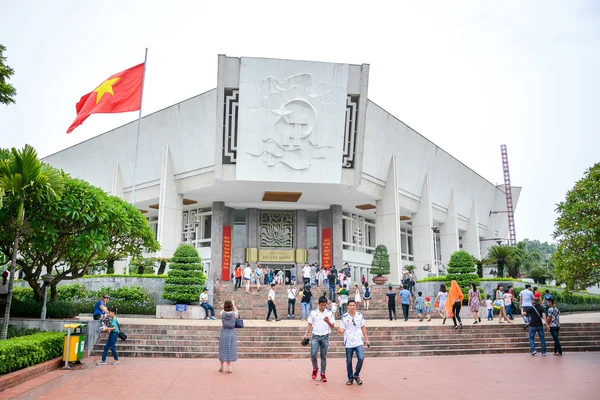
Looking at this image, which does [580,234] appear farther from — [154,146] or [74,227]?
[154,146]

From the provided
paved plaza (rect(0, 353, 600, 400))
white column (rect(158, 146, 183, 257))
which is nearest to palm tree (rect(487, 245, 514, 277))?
paved plaza (rect(0, 353, 600, 400))

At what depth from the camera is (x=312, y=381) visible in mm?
8258

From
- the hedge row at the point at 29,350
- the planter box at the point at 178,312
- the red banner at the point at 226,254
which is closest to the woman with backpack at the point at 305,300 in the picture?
the planter box at the point at 178,312

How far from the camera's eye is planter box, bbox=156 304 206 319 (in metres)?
17.9

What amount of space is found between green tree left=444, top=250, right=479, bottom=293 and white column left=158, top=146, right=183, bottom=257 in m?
15.7

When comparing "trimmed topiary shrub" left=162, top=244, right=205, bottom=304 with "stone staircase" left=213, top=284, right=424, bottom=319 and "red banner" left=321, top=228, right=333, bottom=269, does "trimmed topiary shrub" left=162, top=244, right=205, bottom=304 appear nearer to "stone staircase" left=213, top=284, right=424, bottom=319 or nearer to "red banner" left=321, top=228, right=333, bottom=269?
"stone staircase" left=213, top=284, right=424, bottom=319

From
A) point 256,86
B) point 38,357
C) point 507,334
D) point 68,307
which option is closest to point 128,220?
point 68,307

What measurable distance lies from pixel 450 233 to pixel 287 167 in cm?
1672

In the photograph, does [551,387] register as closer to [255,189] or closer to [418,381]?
[418,381]

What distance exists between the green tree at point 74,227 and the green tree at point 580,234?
11.1 meters

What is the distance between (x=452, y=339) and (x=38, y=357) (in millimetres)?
10151

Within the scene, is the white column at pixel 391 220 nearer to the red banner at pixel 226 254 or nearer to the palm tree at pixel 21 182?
the red banner at pixel 226 254

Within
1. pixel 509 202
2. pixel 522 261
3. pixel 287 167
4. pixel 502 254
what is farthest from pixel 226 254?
pixel 509 202

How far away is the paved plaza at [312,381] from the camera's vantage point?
707 cm
